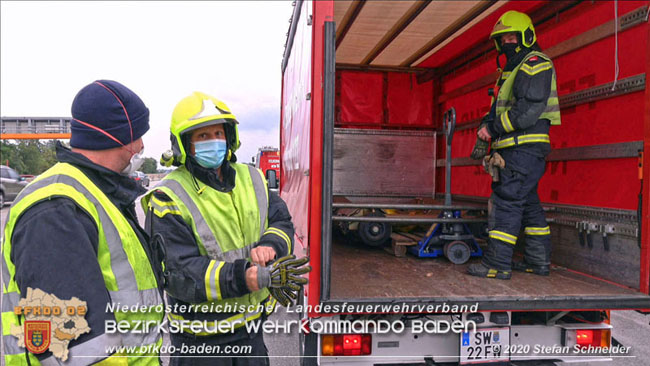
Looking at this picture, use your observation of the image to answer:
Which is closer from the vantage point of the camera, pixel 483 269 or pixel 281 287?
pixel 281 287

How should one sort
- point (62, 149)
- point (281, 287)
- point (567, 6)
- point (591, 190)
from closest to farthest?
point (62, 149) < point (281, 287) < point (591, 190) < point (567, 6)

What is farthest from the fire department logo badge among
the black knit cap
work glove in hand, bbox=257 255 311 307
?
work glove in hand, bbox=257 255 311 307

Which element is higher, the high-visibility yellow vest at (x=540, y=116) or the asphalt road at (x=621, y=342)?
the high-visibility yellow vest at (x=540, y=116)

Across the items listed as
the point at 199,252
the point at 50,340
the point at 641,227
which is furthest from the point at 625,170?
the point at 50,340

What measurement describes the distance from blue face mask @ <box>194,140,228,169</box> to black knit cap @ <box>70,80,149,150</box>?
2.00ft

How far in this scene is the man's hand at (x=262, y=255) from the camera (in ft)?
6.81

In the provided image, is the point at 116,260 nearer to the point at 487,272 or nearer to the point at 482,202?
the point at 487,272

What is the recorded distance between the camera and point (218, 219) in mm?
2131

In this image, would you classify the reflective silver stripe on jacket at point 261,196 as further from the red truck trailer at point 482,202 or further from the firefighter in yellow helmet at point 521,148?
the firefighter in yellow helmet at point 521,148

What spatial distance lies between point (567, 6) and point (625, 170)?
1.74 m

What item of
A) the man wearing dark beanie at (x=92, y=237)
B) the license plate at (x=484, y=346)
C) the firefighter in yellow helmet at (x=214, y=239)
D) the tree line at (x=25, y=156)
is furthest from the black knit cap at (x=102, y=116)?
the tree line at (x=25, y=156)

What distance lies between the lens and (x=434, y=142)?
6.59 meters

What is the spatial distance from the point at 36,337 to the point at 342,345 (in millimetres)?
1739

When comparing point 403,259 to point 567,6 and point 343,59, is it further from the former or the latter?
point 343,59
